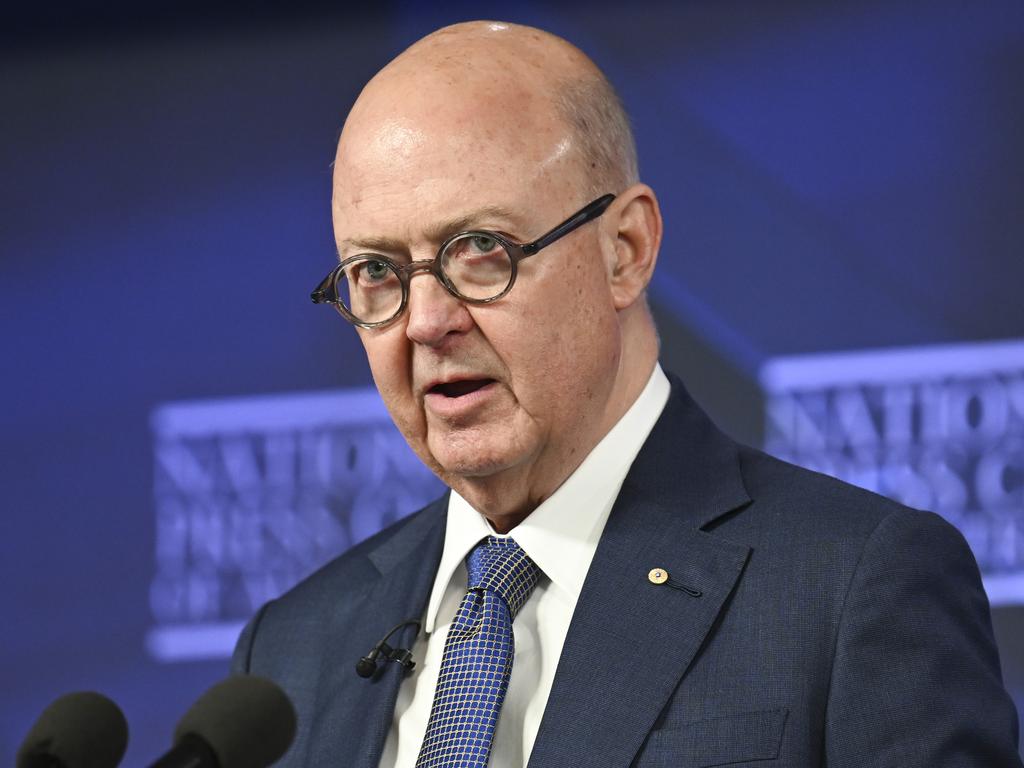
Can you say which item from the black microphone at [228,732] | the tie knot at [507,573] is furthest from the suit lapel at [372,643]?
the black microphone at [228,732]

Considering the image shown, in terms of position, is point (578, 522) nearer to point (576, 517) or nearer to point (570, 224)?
point (576, 517)

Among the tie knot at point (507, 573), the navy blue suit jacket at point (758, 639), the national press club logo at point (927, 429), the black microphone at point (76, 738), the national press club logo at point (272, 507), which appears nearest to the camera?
the black microphone at point (76, 738)

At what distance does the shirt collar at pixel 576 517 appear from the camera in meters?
2.00

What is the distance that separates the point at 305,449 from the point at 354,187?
1463 millimetres

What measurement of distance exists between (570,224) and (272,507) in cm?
161

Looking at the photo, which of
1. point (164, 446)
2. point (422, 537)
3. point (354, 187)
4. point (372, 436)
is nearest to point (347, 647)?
point (422, 537)

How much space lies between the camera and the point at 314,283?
3.46 m

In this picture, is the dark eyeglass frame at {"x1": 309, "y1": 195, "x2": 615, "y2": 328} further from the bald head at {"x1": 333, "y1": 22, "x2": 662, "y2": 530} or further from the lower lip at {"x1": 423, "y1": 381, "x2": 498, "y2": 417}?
the lower lip at {"x1": 423, "y1": 381, "x2": 498, "y2": 417}

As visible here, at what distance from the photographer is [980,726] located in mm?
1709

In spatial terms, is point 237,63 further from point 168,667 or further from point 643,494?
point 643,494

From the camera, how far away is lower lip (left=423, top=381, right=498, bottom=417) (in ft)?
6.30

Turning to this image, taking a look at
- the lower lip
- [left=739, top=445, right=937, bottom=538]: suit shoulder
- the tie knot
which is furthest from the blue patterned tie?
[left=739, top=445, right=937, bottom=538]: suit shoulder

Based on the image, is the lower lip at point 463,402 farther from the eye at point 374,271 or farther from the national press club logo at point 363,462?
the national press club logo at point 363,462

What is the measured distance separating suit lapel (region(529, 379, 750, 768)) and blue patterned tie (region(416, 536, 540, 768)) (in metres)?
0.09
